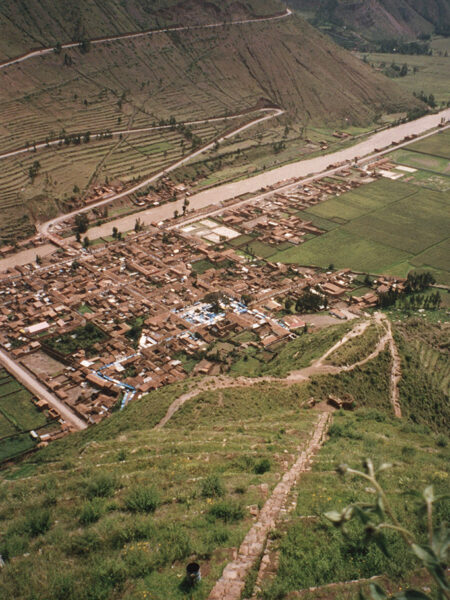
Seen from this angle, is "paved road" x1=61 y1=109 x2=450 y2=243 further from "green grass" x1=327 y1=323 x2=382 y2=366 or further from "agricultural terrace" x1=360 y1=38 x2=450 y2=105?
"green grass" x1=327 y1=323 x2=382 y2=366

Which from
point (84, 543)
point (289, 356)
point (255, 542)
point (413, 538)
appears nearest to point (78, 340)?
point (289, 356)

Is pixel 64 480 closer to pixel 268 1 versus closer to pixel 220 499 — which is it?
pixel 220 499

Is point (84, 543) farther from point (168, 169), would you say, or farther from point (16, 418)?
point (168, 169)

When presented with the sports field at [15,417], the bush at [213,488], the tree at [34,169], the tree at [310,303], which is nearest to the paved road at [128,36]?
Answer: the tree at [34,169]

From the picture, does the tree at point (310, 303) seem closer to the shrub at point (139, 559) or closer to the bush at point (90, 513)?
the bush at point (90, 513)

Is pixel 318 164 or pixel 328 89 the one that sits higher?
pixel 328 89

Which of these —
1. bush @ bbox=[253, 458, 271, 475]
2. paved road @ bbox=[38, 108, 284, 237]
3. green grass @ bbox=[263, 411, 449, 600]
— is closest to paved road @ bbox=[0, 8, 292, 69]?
paved road @ bbox=[38, 108, 284, 237]

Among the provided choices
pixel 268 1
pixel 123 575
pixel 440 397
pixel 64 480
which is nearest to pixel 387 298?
pixel 440 397
